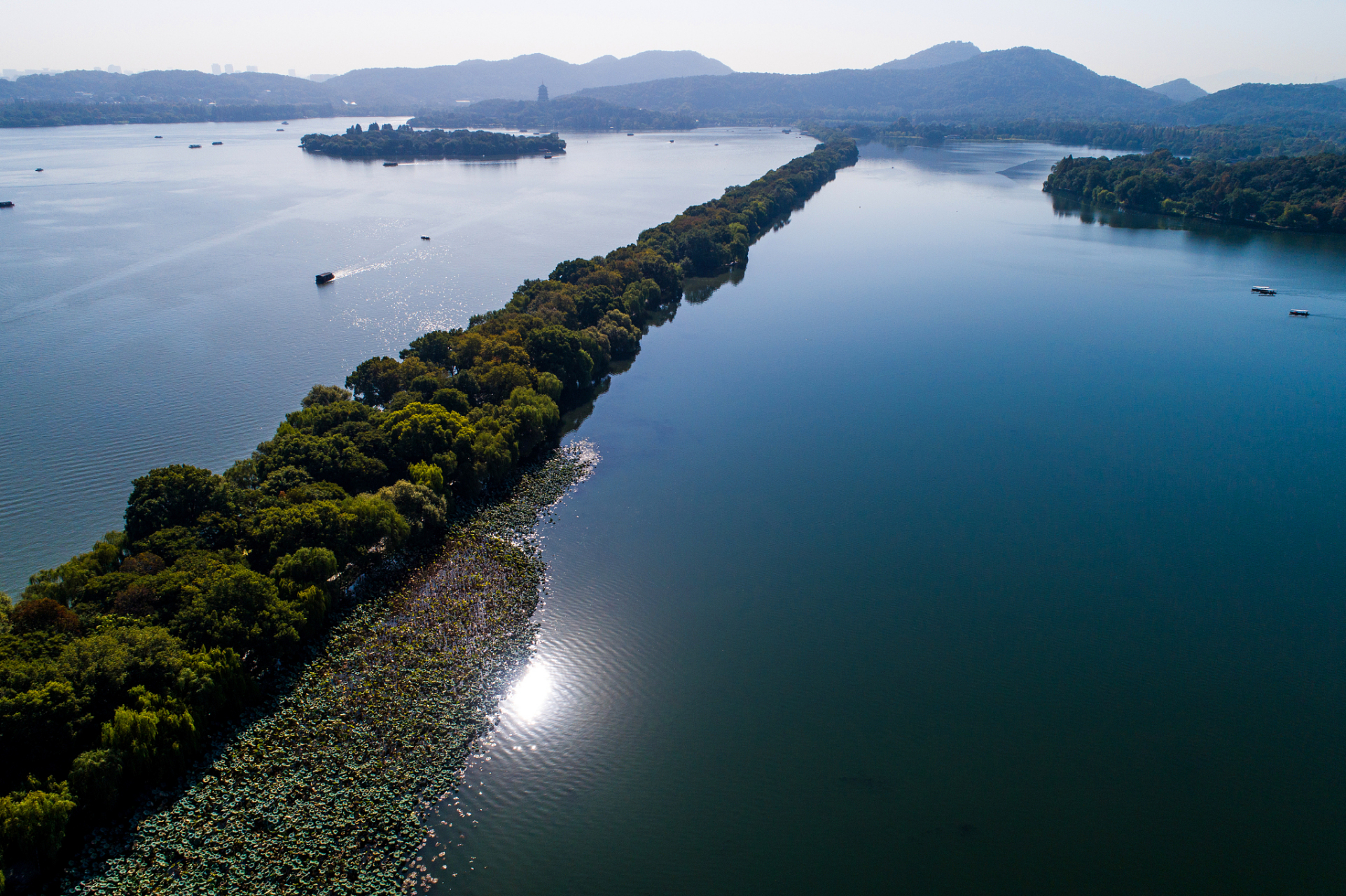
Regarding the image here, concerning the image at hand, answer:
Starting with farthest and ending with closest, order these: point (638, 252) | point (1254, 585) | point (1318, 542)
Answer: point (638, 252), point (1318, 542), point (1254, 585)

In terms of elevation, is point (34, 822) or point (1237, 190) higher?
point (1237, 190)

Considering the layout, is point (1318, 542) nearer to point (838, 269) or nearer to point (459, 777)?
point (459, 777)

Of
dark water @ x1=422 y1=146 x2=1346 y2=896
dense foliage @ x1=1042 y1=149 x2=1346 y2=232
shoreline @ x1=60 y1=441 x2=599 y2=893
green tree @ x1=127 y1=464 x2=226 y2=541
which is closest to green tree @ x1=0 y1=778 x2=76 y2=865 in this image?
shoreline @ x1=60 y1=441 x2=599 y2=893

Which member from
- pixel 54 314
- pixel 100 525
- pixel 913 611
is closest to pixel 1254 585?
pixel 913 611

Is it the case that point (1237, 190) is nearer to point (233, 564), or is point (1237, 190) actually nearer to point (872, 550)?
point (872, 550)

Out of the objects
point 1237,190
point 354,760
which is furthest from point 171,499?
point 1237,190

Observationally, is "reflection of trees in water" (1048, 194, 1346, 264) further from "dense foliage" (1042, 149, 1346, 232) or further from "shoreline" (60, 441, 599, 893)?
"shoreline" (60, 441, 599, 893)

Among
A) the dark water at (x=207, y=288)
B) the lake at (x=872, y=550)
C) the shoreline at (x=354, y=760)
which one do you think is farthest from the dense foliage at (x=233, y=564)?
the dark water at (x=207, y=288)

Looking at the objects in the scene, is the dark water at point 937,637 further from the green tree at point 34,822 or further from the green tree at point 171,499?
the green tree at point 171,499
